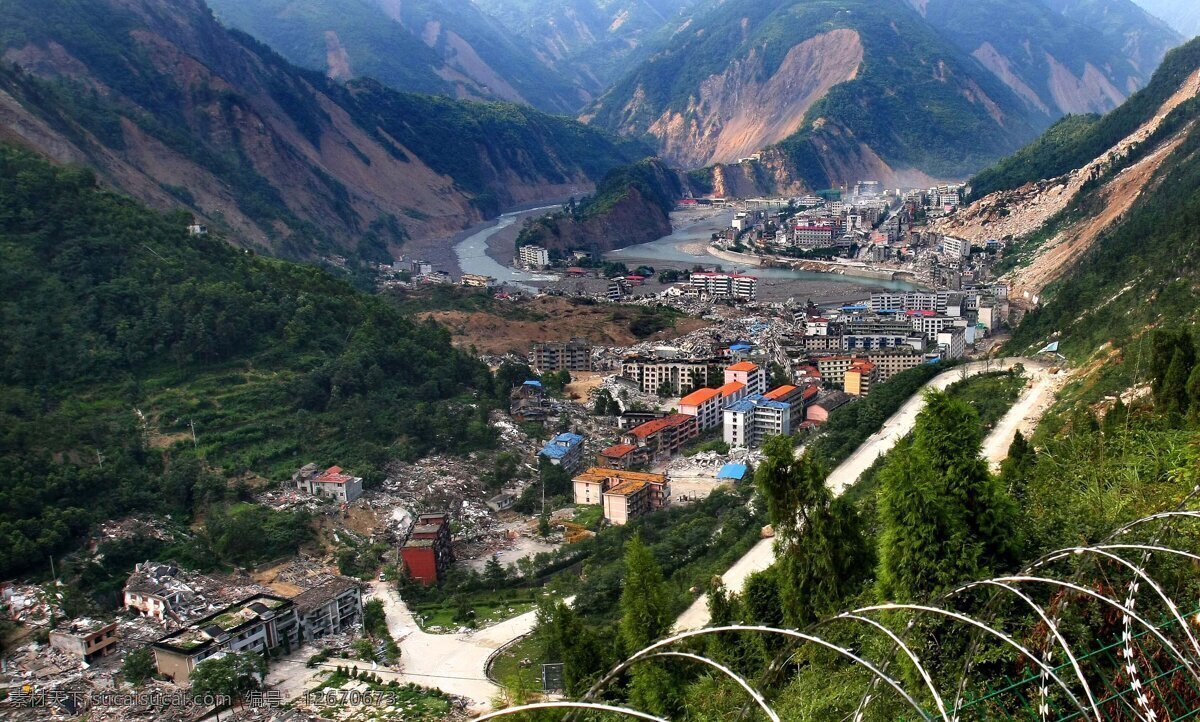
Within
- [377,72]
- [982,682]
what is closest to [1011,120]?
[377,72]

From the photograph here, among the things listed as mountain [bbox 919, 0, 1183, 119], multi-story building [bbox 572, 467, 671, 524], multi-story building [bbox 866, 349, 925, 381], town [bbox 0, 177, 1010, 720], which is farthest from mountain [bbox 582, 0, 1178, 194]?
multi-story building [bbox 572, 467, 671, 524]

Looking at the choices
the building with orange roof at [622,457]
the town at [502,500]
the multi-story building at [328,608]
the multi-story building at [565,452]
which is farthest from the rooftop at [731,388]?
the multi-story building at [328,608]

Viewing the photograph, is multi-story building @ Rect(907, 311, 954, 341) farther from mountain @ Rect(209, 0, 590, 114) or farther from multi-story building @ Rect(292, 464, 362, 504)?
mountain @ Rect(209, 0, 590, 114)

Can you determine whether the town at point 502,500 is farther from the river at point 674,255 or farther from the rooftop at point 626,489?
the river at point 674,255

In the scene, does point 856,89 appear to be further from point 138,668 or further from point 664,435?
point 138,668

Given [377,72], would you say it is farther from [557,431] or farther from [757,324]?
[557,431]

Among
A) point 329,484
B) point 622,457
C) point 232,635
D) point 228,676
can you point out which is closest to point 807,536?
point 228,676
